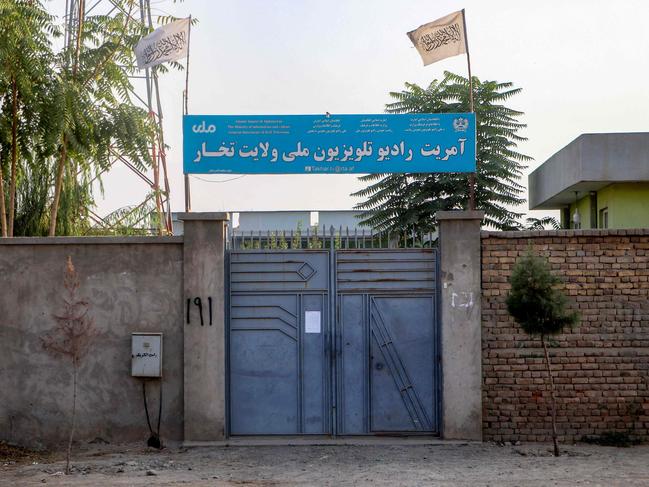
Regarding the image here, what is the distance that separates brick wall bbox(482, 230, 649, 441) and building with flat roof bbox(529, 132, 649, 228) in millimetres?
6332

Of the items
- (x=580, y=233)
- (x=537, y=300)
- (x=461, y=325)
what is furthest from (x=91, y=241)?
(x=580, y=233)

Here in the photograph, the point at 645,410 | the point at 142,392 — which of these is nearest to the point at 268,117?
the point at 142,392

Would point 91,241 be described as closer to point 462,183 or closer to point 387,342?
point 387,342

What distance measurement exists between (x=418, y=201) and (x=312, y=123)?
9118mm

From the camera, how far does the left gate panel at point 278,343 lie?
1117 centimetres

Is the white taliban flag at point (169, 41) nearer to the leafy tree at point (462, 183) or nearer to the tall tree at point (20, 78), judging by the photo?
the tall tree at point (20, 78)

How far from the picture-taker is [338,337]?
11.2 meters

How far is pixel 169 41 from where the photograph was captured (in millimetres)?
14219

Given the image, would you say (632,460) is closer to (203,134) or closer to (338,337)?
(338,337)

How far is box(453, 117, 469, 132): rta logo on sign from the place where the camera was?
12.0 meters

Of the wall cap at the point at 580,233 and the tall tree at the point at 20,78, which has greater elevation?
the tall tree at the point at 20,78

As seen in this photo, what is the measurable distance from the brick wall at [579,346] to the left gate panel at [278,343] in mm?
1993

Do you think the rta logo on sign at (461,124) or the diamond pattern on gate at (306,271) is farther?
the rta logo on sign at (461,124)

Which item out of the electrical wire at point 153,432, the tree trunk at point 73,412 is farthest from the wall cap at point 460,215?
the tree trunk at point 73,412
